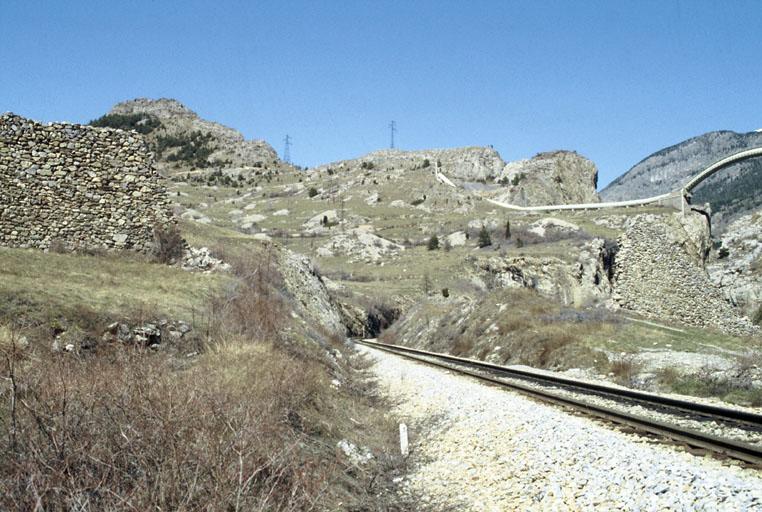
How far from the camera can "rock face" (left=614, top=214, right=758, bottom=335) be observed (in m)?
30.3

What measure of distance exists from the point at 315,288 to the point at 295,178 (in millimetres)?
149588

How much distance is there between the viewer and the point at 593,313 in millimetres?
24141

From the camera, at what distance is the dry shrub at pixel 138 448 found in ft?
13.5

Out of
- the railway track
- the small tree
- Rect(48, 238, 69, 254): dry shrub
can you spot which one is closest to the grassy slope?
Rect(48, 238, 69, 254): dry shrub

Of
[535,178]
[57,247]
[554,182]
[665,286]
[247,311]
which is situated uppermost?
[535,178]

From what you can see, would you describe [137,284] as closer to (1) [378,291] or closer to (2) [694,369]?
(2) [694,369]

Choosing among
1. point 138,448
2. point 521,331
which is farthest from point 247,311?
point 521,331

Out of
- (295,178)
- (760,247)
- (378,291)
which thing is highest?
(295,178)

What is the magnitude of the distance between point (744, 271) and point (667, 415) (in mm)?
55398

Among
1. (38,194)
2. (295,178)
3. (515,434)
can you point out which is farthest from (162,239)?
(295,178)

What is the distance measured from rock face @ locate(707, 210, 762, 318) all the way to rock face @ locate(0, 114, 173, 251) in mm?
40001

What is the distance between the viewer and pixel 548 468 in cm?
743

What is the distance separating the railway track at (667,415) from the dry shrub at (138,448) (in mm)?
5043

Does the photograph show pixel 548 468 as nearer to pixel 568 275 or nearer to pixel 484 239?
pixel 568 275
